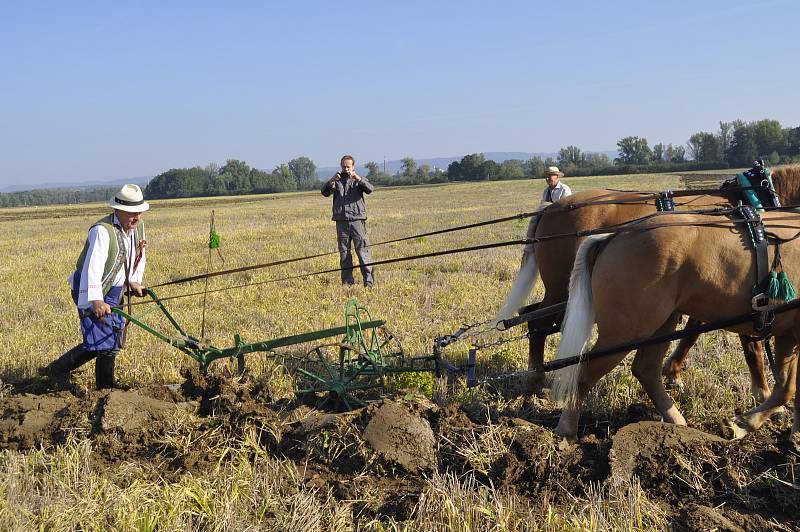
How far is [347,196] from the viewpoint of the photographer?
9.27 m

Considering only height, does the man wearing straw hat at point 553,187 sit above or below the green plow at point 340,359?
above

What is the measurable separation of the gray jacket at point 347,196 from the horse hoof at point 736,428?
19.8ft

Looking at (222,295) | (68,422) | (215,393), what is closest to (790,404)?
(215,393)

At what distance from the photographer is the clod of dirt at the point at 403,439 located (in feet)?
12.0

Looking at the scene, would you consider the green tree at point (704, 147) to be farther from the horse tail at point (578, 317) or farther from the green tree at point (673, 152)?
the horse tail at point (578, 317)

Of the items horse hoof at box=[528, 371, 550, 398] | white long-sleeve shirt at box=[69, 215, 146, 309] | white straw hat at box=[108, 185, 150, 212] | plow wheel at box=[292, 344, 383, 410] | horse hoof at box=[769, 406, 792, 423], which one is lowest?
horse hoof at box=[769, 406, 792, 423]

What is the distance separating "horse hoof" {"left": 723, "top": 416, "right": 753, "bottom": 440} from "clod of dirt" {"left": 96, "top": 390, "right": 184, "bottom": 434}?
358 cm

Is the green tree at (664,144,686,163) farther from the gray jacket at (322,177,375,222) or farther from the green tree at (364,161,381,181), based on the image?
the gray jacket at (322,177,375,222)

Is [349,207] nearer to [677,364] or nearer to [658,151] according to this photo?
[677,364]

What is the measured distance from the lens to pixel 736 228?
3.82m

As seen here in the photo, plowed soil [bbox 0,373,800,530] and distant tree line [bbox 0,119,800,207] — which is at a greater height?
distant tree line [bbox 0,119,800,207]

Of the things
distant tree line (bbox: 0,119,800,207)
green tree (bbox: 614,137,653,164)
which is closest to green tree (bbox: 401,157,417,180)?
distant tree line (bbox: 0,119,800,207)

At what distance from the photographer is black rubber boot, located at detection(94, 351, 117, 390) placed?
4934 mm

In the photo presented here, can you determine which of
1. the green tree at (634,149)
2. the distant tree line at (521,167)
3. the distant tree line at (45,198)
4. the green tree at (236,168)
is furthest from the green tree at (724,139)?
the distant tree line at (45,198)
